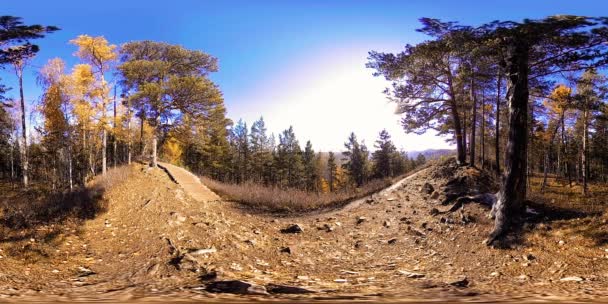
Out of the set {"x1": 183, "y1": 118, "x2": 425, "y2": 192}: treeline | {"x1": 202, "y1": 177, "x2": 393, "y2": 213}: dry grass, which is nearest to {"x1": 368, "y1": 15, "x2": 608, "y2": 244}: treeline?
{"x1": 202, "y1": 177, "x2": 393, "y2": 213}: dry grass

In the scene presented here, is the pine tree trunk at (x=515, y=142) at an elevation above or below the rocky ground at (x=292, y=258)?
above

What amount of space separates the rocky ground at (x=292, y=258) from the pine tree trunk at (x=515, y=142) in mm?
642

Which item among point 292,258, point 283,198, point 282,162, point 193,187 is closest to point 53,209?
point 292,258

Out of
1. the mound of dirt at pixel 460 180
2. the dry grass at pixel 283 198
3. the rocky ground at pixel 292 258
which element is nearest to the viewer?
the rocky ground at pixel 292 258

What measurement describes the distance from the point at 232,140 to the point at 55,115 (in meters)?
36.8

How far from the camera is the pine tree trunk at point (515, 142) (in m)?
10.9

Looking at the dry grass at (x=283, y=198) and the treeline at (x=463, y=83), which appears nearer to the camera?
the treeline at (x=463, y=83)

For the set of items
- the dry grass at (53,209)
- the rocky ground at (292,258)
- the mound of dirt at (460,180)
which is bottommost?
the rocky ground at (292,258)

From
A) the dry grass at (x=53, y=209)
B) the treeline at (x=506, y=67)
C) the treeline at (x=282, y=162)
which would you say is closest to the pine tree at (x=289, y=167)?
the treeline at (x=282, y=162)

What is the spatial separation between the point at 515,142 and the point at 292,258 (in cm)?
745

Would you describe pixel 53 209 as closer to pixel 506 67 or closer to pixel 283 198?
pixel 283 198

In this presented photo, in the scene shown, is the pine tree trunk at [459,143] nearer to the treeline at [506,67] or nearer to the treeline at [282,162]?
the treeline at [506,67]

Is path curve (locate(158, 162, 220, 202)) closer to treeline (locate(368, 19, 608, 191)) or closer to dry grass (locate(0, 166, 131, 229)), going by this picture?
dry grass (locate(0, 166, 131, 229))

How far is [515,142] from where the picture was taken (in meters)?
11.3
